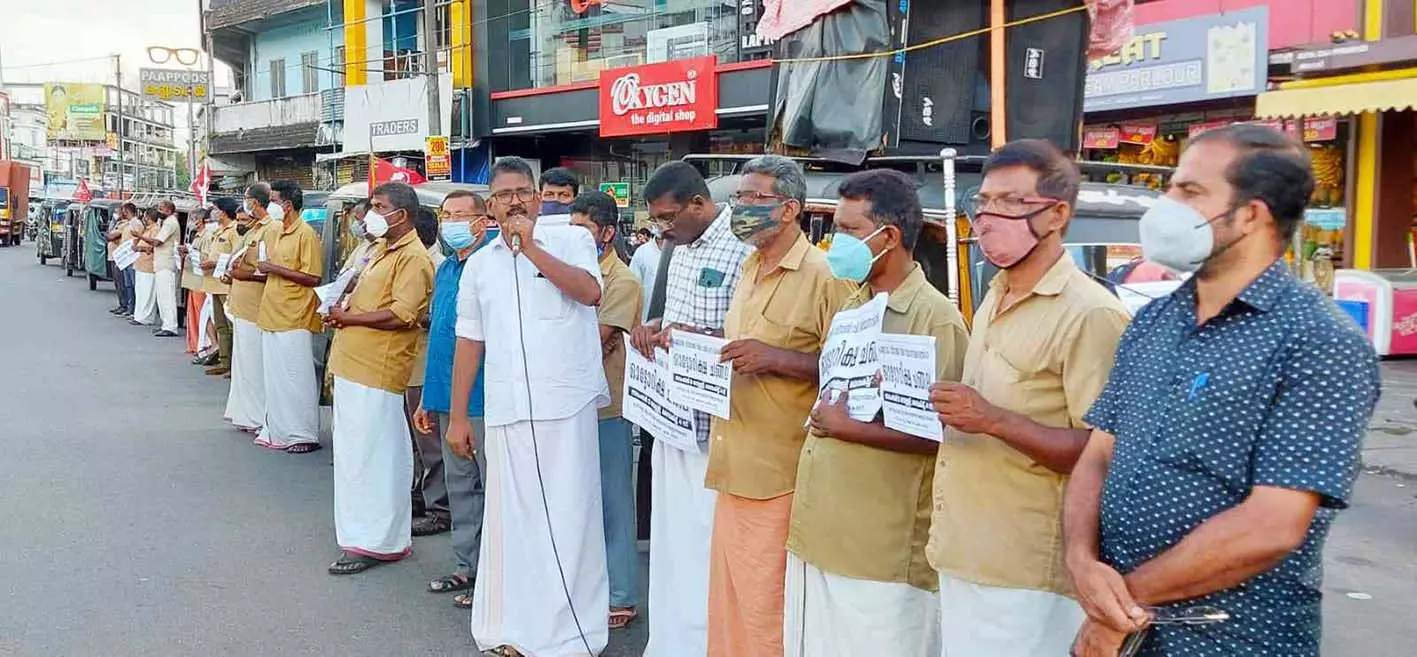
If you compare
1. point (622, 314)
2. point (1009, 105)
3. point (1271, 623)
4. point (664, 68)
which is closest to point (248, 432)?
point (622, 314)

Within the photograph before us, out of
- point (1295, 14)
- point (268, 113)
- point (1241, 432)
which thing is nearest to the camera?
point (1241, 432)

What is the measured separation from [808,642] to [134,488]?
5.88 m

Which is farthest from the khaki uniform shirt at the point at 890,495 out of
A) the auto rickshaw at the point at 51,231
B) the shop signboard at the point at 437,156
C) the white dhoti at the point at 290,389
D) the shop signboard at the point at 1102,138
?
the auto rickshaw at the point at 51,231

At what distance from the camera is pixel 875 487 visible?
3.25 m

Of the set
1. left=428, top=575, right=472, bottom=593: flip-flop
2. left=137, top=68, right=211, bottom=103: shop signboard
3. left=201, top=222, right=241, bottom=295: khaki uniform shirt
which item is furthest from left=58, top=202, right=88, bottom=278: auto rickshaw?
left=428, top=575, right=472, bottom=593: flip-flop

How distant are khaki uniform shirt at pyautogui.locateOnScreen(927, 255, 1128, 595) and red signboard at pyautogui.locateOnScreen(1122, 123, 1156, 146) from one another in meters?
13.0

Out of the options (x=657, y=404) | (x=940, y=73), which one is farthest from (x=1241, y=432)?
(x=940, y=73)

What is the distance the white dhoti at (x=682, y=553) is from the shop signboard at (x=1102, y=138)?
12.2m

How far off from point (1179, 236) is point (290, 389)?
25.2 feet

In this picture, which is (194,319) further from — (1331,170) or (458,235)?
(1331,170)

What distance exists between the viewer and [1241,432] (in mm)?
2107

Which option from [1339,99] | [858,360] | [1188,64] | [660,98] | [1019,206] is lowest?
[858,360]

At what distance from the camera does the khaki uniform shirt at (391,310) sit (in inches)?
237

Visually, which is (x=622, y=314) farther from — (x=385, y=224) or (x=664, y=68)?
(x=664, y=68)
